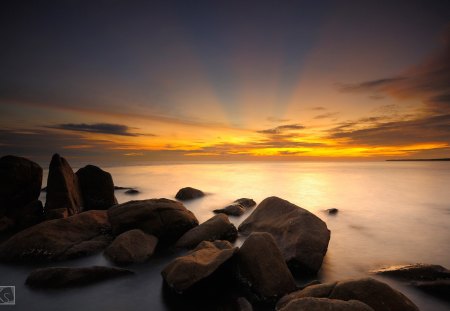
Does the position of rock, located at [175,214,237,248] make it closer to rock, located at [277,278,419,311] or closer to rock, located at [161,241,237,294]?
rock, located at [161,241,237,294]

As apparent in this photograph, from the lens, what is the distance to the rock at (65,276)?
7.86 meters

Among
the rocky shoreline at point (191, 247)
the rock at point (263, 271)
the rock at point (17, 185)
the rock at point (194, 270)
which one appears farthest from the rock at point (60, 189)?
the rock at point (263, 271)

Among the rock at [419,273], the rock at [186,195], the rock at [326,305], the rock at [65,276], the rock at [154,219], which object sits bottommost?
the rock at [186,195]

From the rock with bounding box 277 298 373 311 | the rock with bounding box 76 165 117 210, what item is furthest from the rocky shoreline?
the rock with bounding box 76 165 117 210

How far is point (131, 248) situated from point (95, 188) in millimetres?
8656

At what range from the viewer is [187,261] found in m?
7.50

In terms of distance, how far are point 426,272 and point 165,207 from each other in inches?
369

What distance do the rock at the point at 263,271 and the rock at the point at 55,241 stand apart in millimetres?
6162

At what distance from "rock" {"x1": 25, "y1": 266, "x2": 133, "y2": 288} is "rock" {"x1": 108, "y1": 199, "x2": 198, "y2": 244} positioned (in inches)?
113

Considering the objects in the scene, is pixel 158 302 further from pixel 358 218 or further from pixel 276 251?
pixel 358 218

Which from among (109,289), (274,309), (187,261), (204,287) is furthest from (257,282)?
(109,289)

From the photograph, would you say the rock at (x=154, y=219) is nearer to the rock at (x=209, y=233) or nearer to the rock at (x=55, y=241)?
the rock at (x=209, y=233)

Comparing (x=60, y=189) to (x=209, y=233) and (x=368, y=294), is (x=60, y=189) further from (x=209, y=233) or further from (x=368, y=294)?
(x=368, y=294)

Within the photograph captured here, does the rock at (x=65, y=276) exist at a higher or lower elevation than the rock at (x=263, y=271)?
lower
